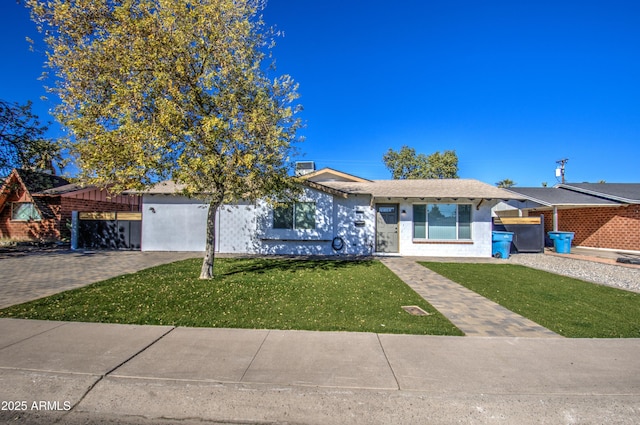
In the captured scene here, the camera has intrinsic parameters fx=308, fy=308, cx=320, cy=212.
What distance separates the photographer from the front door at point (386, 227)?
14.8 metres

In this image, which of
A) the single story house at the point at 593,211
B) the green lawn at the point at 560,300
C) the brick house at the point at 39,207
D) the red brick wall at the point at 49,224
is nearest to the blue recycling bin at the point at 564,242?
the single story house at the point at 593,211

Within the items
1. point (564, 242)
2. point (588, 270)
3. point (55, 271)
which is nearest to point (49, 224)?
point (55, 271)

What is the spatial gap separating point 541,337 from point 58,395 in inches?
241

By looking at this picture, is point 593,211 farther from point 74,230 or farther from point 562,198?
point 74,230

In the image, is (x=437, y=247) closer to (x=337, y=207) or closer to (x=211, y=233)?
(x=337, y=207)

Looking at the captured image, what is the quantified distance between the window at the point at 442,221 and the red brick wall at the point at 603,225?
10307 mm

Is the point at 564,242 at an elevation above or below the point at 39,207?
below

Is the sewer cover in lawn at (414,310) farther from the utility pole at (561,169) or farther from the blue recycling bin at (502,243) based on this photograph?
the utility pole at (561,169)

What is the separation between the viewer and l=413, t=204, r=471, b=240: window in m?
14.5

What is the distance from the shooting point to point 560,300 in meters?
6.88

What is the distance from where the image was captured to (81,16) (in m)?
7.17

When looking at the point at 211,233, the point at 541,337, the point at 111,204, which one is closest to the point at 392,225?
the point at 211,233

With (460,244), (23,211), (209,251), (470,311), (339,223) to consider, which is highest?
(23,211)

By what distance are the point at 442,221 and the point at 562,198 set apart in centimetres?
946
